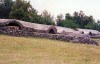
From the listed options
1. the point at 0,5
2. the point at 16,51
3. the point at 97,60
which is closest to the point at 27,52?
the point at 16,51

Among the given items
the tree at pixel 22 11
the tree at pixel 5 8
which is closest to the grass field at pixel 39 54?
the tree at pixel 22 11

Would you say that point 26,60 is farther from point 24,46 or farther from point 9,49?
point 24,46

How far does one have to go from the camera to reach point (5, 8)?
280 ft

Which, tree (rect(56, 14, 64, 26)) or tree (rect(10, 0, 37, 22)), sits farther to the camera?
tree (rect(56, 14, 64, 26))

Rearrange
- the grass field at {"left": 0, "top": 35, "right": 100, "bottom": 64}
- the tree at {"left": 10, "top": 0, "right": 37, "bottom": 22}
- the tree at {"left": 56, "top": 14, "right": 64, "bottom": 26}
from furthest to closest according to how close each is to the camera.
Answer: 1. the tree at {"left": 56, "top": 14, "right": 64, "bottom": 26}
2. the tree at {"left": 10, "top": 0, "right": 37, "bottom": 22}
3. the grass field at {"left": 0, "top": 35, "right": 100, "bottom": 64}

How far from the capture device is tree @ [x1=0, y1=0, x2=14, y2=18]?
8525 centimetres

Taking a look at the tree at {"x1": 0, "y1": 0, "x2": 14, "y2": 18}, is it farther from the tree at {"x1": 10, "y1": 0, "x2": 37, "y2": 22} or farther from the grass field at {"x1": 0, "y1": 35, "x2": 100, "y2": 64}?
the grass field at {"x1": 0, "y1": 35, "x2": 100, "y2": 64}

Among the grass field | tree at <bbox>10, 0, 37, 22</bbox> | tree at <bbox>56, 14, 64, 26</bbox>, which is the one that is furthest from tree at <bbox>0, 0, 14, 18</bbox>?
the grass field

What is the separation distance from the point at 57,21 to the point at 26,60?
9298 centimetres

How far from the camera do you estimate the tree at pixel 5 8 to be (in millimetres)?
85250

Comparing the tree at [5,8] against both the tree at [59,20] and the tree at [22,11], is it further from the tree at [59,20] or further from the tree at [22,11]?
the tree at [59,20]

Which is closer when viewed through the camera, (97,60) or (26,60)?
(26,60)

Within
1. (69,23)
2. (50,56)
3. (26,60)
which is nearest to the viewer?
(26,60)

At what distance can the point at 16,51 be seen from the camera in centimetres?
2098
